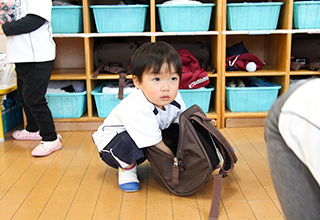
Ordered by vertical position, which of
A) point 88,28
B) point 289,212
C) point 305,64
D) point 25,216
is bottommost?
point 25,216

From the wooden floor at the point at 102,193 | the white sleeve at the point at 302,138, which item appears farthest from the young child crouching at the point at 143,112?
the white sleeve at the point at 302,138

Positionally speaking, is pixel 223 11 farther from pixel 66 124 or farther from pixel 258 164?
pixel 66 124

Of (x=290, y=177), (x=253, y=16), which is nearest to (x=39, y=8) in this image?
(x=253, y=16)

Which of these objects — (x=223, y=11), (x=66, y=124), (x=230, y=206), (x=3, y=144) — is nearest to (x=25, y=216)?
(x=230, y=206)

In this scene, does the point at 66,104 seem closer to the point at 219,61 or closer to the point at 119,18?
the point at 119,18

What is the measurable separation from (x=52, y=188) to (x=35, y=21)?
→ 2.99 ft

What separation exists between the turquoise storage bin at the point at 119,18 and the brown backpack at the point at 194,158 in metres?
1.12

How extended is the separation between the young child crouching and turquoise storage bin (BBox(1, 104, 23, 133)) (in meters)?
1.18

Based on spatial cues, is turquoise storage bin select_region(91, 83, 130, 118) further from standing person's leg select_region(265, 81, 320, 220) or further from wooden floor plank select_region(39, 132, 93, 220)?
standing person's leg select_region(265, 81, 320, 220)

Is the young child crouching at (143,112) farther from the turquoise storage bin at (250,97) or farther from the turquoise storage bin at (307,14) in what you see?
the turquoise storage bin at (307,14)

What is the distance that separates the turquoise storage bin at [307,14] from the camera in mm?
2326

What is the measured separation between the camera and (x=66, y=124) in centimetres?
250

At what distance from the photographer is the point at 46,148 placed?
6.64 ft

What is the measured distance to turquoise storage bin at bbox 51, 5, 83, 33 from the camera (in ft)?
7.73
